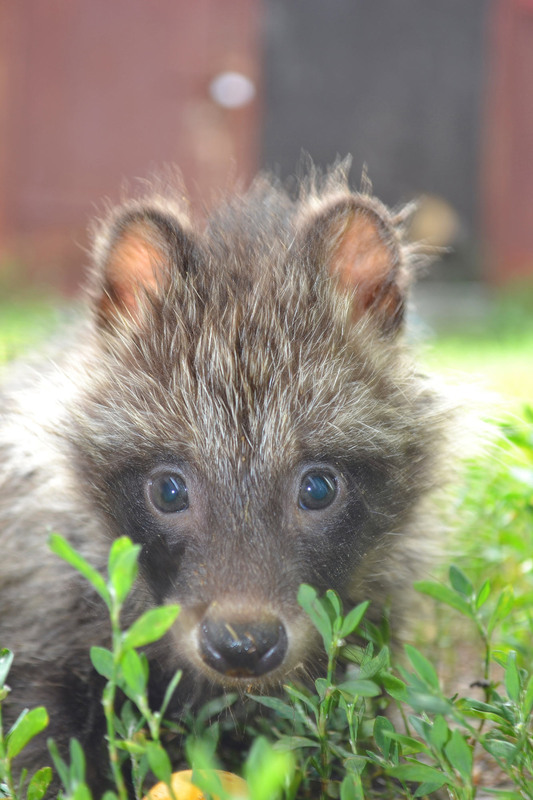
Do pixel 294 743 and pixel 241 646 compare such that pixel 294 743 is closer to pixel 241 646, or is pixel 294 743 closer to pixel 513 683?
pixel 241 646

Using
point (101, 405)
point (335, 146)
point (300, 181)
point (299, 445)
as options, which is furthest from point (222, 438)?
point (335, 146)

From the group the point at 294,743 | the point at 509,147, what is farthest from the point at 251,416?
the point at 509,147

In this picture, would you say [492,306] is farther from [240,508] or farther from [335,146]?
[240,508]

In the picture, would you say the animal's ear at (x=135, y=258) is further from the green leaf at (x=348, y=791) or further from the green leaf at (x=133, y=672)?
the green leaf at (x=348, y=791)

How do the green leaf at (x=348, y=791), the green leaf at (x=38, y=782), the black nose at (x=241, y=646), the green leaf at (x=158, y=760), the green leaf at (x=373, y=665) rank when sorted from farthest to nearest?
the black nose at (x=241, y=646), the green leaf at (x=373, y=665), the green leaf at (x=38, y=782), the green leaf at (x=348, y=791), the green leaf at (x=158, y=760)

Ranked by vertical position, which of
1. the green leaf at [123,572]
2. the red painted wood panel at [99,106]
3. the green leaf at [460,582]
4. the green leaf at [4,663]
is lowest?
the green leaf at [4,663]

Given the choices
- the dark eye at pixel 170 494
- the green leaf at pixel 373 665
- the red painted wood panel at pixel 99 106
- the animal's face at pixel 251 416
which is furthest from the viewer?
the red painted wood panel at pixel 99 106

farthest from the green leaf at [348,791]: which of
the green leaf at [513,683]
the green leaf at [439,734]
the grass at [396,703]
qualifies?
the green leaf at [513,683]
